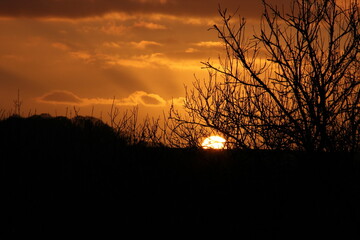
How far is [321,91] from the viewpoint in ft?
35.0

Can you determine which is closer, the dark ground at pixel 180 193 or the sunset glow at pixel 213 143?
the dark ground at pixel 180 193

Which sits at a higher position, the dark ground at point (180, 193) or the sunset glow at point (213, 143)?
the sunset glow at point (213, 143)

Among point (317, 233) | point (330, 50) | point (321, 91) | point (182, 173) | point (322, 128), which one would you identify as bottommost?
point (317, 233)

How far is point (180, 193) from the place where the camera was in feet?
35.7

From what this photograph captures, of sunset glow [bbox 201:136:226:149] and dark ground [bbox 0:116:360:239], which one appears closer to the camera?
dark ground [bbox 0:116:360:239]

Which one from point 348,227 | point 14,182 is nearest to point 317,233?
point 348,227

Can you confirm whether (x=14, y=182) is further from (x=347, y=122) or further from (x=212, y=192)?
(x=347, y=122)

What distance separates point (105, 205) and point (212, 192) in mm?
2611

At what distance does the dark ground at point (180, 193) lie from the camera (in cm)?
881

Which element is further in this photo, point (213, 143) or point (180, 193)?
point (213, 143)

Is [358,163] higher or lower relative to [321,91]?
lower

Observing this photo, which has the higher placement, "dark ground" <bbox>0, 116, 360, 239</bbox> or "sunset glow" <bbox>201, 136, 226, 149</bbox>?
"sunset glow" <bbox>201, 136, 226, 149</bbox>

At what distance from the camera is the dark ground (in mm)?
8812

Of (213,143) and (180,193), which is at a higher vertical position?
(213,143)
